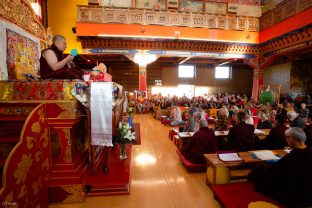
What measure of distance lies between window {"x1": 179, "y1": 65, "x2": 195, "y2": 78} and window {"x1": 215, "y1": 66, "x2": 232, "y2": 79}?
2.47 meters

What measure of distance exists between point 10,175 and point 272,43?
12560 mm

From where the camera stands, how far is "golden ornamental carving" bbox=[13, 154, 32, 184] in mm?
1797

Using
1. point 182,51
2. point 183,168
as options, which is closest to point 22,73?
point 183,168

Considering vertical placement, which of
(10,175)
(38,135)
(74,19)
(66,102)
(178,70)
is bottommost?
(10,175)

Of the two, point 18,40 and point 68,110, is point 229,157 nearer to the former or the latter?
point 68,110

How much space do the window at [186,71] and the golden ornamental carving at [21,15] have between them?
13.2 m

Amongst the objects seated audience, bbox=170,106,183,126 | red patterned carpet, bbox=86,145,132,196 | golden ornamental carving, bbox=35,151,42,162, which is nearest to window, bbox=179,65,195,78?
seated audience, bbox=170,106,183,126

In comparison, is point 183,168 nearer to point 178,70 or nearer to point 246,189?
point 246,189

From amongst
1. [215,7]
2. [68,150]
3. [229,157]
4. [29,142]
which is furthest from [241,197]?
[215,7]

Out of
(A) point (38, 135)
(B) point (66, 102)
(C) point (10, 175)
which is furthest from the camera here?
(B) point (66, 102)

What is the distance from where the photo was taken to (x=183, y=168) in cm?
391

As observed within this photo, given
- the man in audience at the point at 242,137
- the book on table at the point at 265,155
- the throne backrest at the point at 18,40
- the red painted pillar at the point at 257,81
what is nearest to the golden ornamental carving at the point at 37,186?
the throne backrest at the point at 18,40

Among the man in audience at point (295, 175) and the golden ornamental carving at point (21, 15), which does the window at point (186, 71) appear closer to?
the golden ornamental carving at point (21, 15)

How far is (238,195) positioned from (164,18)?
950 centimetres
